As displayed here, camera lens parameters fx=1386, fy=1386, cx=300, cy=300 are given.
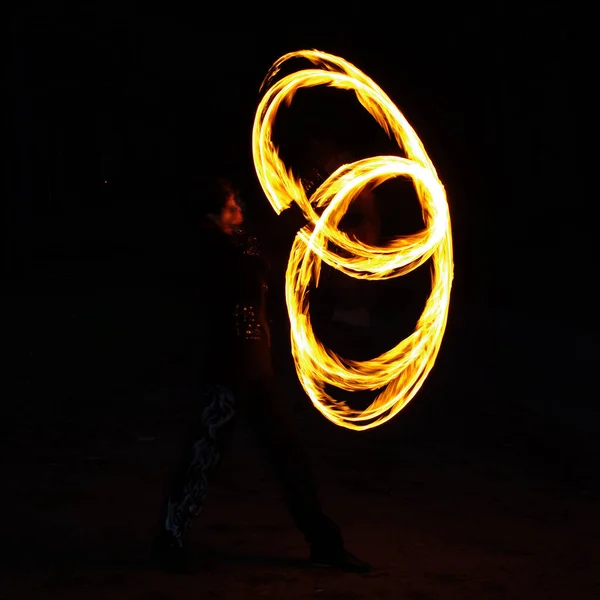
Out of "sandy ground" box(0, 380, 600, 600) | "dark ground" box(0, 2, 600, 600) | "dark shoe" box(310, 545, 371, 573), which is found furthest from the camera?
"dark ground" box(0, 2, 600, 600)

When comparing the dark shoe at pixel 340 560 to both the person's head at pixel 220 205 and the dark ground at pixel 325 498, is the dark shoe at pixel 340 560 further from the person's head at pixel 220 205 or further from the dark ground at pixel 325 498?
the person's head at pixel 220 205

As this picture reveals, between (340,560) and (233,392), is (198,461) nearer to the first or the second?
(233,392)

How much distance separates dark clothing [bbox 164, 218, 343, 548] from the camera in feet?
21.2

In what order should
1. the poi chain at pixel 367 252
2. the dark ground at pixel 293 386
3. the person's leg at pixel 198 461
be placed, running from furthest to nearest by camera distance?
the poi chain at pixel 367 252 < the dark ground at pixel 293 386 < the person's leg at pixel 198 461

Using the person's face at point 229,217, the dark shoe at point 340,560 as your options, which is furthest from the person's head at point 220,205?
the dark shoe at point 340,560

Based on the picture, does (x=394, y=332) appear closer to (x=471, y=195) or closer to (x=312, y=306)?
(x=312, y=306)

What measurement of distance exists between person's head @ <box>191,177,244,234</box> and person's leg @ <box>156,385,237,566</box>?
2.54ft

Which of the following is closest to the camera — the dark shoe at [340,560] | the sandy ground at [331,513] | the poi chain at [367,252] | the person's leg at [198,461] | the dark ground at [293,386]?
the sandy ground at [331,513]

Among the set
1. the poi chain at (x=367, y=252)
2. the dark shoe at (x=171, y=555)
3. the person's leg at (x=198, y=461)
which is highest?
the poi chain at (x=367, y=252)

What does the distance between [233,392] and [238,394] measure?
0.09 feet

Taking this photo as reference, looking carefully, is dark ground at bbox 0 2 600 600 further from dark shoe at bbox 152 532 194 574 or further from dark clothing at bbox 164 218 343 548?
dark clothing at bbox 164 218 343 548

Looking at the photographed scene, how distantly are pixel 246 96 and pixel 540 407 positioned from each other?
20.3 m

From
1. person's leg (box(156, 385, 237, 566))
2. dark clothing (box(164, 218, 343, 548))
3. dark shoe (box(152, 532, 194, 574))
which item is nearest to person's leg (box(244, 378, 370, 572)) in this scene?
dark clothing (box(164, 218, 343, 548))

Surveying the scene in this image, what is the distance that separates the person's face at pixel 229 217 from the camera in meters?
6.52
